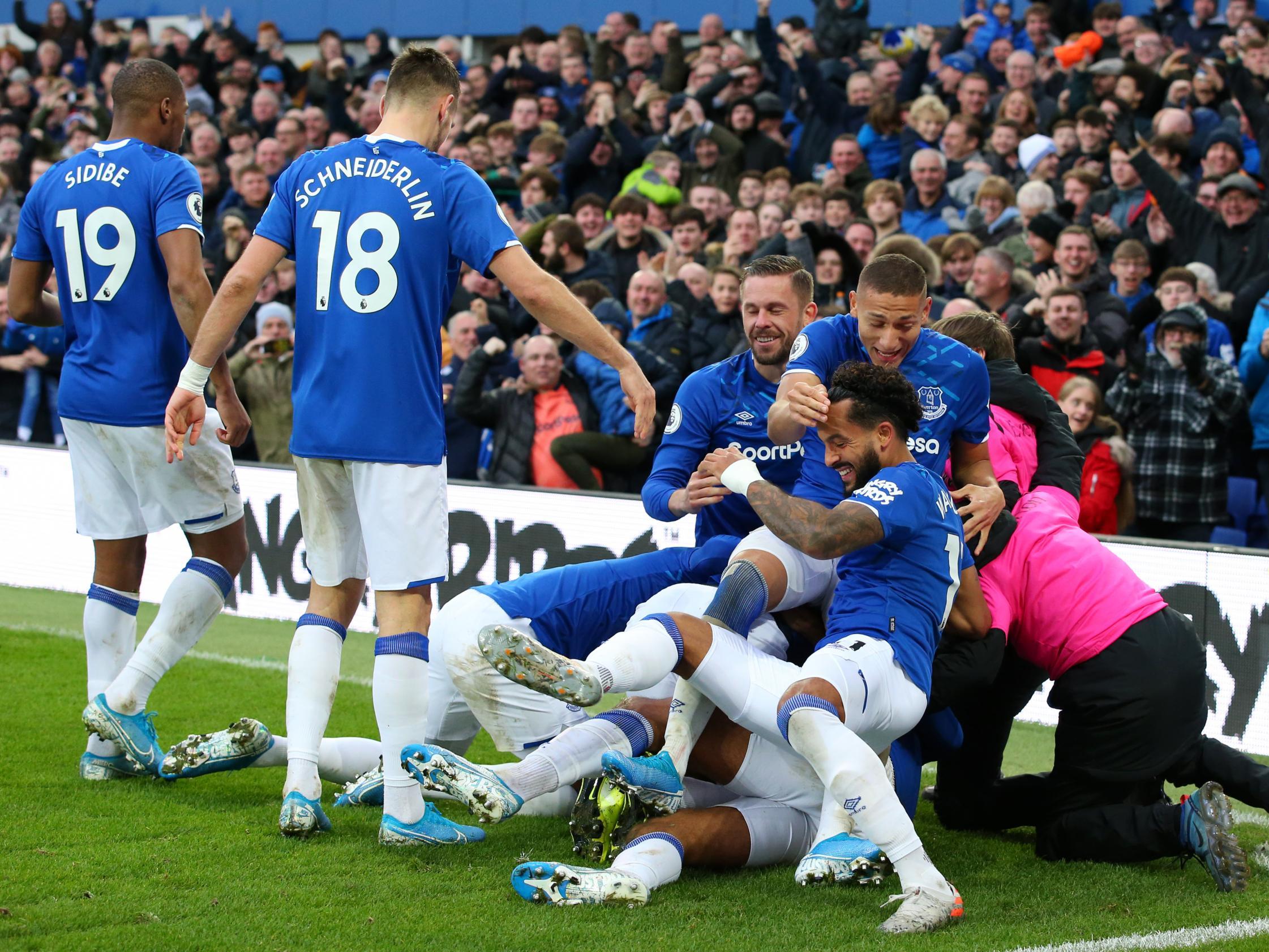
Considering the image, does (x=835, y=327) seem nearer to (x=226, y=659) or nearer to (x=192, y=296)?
(x=192, y=296)

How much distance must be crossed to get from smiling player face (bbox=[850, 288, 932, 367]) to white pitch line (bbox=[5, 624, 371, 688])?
356 centimetres

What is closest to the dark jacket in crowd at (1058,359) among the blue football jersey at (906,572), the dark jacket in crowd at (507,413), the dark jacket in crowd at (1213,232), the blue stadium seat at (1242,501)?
the blue stadium seat at (1242,501)

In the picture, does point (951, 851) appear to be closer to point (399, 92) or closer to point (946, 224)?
point (399, 92)

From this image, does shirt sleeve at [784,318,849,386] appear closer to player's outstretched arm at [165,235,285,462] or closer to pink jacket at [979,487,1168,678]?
pink jacket at [979,487,1168,678]

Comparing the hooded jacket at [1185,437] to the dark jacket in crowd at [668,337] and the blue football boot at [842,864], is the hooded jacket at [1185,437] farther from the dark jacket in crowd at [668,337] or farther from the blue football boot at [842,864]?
the blue football boot at [842,864]

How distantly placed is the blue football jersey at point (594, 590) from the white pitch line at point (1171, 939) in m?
1.87

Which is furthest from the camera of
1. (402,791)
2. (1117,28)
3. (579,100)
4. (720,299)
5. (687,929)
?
(579,100)

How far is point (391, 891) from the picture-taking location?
407 centimetres

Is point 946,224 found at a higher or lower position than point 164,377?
higher

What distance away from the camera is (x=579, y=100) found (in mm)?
15469

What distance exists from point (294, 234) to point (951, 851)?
2.97 metres

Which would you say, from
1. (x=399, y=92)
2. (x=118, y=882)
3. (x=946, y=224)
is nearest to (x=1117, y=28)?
(x=946, y=224)

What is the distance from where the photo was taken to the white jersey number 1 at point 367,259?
4473 millimetres

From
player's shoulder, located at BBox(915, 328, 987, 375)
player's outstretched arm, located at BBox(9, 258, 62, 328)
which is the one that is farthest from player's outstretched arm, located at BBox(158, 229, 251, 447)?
player's shoulder, located at BBox(915, 328, 987, 375)
